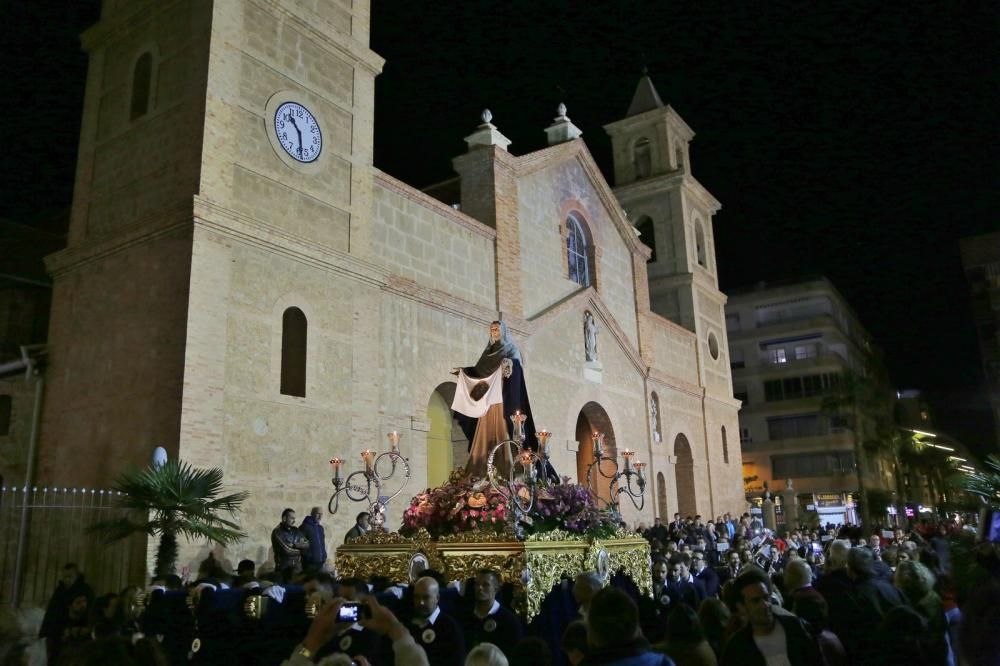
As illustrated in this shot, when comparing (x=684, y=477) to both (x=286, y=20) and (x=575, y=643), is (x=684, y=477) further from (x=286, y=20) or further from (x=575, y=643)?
(x=575, y=643)

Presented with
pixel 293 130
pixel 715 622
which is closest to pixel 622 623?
pixel 715 622

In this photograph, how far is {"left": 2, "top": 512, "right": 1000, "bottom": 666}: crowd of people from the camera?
3.62 metres

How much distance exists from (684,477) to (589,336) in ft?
27.8

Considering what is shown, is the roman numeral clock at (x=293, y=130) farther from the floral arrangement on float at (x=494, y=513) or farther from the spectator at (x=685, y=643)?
the spectator at (x=685, y=643)

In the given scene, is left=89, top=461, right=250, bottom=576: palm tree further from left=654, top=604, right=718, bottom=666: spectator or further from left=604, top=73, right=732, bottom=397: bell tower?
left=604, top=73, right=732, bottom=397: bell tower

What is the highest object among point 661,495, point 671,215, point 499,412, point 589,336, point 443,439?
point 671,215

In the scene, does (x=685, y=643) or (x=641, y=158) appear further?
(x=641, y=158)

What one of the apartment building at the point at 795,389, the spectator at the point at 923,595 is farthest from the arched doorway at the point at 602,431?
the apartment building at the point at 795,389

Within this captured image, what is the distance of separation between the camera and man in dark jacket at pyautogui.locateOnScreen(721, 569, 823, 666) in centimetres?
227

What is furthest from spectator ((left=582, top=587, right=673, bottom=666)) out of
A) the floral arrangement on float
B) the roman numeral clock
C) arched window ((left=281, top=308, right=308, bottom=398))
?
the roman numeral clock

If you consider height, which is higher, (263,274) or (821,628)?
(263,274)

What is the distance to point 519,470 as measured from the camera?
31.1ft

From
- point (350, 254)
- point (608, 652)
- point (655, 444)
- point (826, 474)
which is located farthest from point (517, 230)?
point (826, 474)

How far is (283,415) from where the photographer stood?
14.7 m
